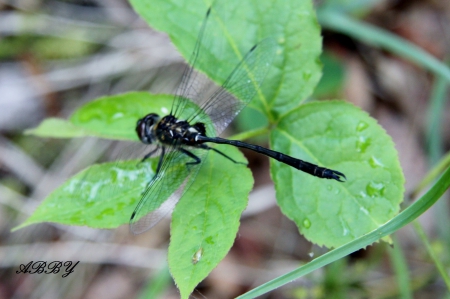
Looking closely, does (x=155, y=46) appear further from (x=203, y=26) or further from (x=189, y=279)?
(x=189, y=279)

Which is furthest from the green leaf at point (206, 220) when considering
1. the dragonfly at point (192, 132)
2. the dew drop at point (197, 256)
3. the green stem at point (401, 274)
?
the green stem at point (401, 274)

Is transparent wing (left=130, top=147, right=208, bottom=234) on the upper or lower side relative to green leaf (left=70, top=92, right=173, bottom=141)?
lower

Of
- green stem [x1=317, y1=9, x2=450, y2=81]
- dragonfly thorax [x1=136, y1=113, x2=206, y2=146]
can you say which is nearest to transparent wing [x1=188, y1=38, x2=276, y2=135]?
dragonfly thorax [x1=136, y1=113, x2=206, y2=146]

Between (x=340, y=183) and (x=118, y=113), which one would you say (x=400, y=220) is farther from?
(x=118, y=113)

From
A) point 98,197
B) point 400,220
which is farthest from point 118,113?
point 400,220

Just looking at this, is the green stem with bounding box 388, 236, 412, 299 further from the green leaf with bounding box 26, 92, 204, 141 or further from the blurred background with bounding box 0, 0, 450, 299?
the green leaf with bounding box 26, 92, 204, 141

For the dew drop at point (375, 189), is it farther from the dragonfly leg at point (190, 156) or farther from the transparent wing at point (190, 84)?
the transparent wing at point (190, 84)

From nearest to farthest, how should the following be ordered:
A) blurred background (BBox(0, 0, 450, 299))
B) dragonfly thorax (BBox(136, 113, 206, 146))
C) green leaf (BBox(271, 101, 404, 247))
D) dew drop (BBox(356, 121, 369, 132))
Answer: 1. green leaf (BBox(271, 101, 404, 247))
2. dew drop (BBox(356, 121, 369, 132))
3. dragonfly thorax (BBox(136, 113, 206, 146))
4. blurred background (BBox(0, 0, 450, 299))
